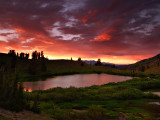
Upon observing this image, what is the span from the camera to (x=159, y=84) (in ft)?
109

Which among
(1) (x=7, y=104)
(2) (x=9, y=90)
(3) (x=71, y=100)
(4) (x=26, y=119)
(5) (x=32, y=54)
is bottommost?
(3) (x=71, y=100)

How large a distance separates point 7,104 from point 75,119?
527 cm

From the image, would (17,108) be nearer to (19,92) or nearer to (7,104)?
(7,104)

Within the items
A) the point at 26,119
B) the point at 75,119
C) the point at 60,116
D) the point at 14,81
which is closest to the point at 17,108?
the point at 26,119

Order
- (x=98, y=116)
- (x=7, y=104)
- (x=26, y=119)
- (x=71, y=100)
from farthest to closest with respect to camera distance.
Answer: (x=71, y=100), (x=98, y=116), (x=7, y=104), (x=26, y=119)

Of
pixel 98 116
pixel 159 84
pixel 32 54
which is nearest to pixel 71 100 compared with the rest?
pixel 98 116

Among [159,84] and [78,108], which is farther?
[159,84]

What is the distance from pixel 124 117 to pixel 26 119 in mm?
8652

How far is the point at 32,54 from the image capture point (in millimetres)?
134125

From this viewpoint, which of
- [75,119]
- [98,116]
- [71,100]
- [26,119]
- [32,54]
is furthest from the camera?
[32,54]

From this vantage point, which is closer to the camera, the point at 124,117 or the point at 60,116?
the point at 60,116

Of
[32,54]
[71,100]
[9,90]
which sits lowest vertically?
[71,100]

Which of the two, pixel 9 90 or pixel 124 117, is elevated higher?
pixel 9 90

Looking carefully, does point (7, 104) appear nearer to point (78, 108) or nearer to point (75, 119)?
point (75, 119)
